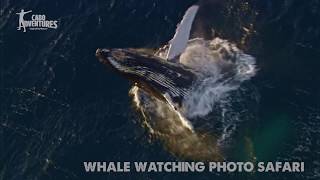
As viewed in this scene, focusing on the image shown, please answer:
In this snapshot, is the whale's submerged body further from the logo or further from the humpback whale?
the logo

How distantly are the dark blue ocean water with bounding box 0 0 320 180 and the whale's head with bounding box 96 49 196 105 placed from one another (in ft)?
6.75

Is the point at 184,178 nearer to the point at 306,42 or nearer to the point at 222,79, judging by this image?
the point at 222,79

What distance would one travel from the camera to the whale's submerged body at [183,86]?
3189 cm

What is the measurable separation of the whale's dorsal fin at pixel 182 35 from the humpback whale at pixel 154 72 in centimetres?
95

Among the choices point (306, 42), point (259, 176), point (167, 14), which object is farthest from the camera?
point (167, 14)

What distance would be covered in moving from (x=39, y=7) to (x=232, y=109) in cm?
1503

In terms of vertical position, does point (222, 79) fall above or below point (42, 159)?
above

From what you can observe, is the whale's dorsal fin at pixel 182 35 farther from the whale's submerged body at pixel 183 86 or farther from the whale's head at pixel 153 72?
the whale's head at pixel 153 72

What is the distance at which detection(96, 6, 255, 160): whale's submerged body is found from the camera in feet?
105

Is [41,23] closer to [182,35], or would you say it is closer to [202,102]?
[182,35]

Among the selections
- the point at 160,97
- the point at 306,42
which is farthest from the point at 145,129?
the point at 306,42

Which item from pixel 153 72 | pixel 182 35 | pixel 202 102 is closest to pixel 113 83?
pixel 153 72

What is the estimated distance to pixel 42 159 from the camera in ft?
111

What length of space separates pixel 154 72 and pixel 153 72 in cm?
6
